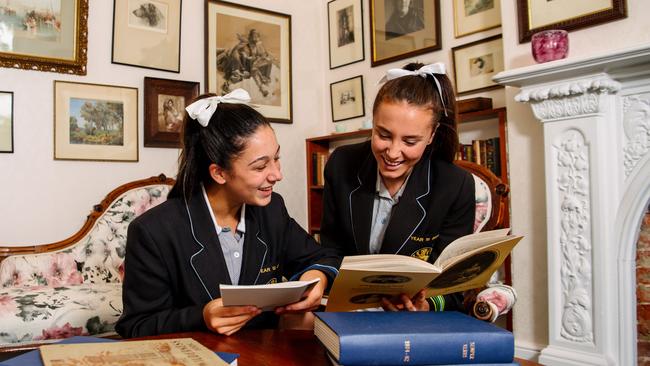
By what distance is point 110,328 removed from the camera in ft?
9.70

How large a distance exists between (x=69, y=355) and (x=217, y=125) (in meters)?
0.88

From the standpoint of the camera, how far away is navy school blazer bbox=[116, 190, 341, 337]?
1.50m

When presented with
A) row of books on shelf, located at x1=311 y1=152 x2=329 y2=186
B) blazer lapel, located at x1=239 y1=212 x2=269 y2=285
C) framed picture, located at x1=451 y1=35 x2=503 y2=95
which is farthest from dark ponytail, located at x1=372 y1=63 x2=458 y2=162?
row of books on shelf, located at x1=311 y1=152 x2=329 y2=186

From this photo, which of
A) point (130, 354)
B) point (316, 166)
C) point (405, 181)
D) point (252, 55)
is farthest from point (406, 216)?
point (252, 55)

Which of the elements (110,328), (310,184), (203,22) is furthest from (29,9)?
(310,184)

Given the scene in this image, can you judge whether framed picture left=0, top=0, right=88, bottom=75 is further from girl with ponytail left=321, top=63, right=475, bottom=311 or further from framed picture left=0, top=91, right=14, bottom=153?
girl with ponytail left=321, top=63, right=475, bottom=311

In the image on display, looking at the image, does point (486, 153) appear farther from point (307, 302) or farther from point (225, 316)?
point (225, 316)

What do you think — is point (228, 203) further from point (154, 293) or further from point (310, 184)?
point (310, 184)

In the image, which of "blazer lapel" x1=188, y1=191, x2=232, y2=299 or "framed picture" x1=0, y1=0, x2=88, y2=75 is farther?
"framed picture" x1=0, y1=0, x2=88, y2=75

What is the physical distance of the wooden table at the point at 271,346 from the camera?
45.8 inches

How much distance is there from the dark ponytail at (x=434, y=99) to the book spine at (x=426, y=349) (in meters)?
0.94

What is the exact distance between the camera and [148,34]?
4.10 meters

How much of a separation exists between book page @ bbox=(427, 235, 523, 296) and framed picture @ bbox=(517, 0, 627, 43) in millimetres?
1853

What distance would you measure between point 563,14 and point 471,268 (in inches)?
81.4
